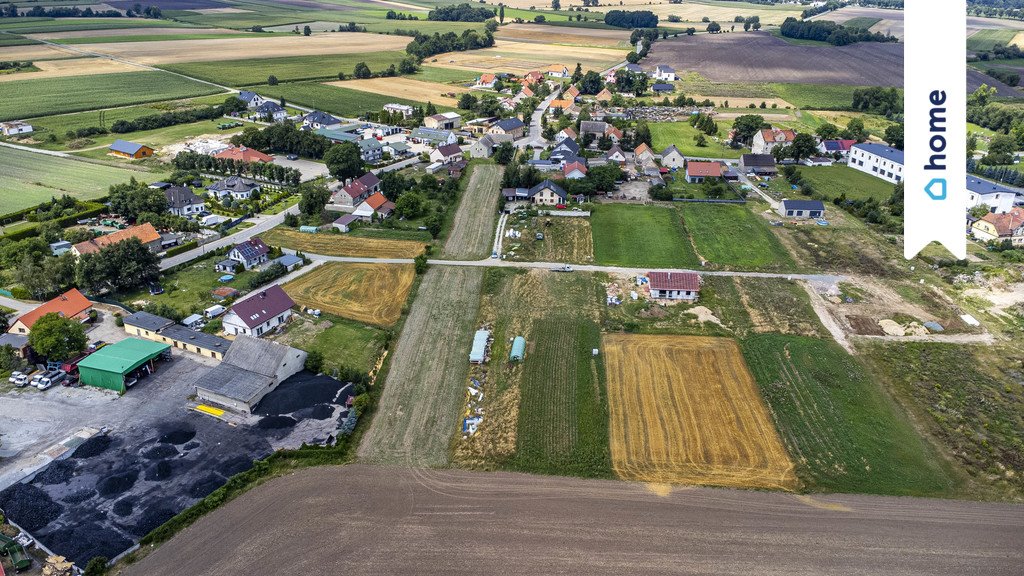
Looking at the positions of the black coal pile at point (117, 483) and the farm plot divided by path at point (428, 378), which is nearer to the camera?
the black coal pile at point (117, 483)

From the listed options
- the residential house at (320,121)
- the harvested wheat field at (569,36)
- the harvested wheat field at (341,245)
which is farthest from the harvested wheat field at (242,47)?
the harvested wheat field at (341,245)

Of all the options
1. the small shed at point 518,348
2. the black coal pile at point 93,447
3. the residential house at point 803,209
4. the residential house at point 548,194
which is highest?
the residential house at point 548,194

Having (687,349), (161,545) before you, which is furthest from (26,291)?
(687,349)

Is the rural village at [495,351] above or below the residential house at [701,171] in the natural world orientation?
below

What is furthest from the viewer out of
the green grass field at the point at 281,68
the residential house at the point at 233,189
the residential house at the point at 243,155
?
the green grass field at the point at 281,68

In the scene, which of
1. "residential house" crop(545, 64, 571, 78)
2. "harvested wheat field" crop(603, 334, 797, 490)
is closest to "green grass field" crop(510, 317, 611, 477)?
"harvested wheat field" crop(603, 334, 797, 490)

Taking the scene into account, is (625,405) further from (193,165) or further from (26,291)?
(193,165)

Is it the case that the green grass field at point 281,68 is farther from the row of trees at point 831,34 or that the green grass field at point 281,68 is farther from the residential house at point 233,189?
the row of trees at point 831,34

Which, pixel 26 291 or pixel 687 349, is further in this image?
pixel 26 291

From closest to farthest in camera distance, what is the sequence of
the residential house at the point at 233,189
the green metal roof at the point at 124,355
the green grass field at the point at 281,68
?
the green metal roof at the point at 124,355
the residential house at the point at 233,189
the green grass field at the point at 281,68
